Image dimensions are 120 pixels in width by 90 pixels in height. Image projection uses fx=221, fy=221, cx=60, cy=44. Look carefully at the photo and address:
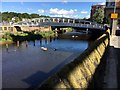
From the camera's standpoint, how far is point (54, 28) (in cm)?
9556

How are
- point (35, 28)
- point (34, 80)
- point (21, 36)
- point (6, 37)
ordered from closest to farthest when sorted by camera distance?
point (34, 80) → point (6, 37) → point (21, 36) → point (35, 28)

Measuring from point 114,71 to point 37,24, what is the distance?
71.7 meters

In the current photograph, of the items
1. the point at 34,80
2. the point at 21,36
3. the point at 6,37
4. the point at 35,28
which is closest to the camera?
the point at 34,80

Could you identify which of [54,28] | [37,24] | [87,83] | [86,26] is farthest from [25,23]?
[87,83]

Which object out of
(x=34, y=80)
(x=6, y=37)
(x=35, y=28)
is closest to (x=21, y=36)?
(x=6, y=37)

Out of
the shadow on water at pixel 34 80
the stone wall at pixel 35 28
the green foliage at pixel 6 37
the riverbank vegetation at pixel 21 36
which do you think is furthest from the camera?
the stone wall at pixel 35 28

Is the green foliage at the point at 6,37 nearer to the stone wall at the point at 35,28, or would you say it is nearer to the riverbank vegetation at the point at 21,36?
the riverbank vegetation at the point at 21,36

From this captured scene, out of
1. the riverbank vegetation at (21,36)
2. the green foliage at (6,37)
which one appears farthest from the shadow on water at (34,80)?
the green foliage at (6,37)

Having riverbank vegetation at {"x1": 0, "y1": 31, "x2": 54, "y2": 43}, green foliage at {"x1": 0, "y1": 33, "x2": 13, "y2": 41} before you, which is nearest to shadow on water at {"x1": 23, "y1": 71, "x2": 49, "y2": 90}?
riverbank vegetation at {"x1": 0, "y1": 31, "x2": 54, "y2": 43}

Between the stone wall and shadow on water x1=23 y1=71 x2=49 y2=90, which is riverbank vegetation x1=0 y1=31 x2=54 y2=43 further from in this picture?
shadow on water x1=23 y1=71 x2=49 y2=90

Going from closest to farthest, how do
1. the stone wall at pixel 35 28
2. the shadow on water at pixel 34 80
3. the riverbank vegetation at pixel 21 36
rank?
the shadow on water at pixel 34 80, the riverbank vegetation at pixel 21 36, the stone wall at pixel 35 28

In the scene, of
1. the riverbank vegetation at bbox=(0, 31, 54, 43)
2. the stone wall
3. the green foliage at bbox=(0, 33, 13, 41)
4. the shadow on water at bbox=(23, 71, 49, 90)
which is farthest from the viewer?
the stone wall

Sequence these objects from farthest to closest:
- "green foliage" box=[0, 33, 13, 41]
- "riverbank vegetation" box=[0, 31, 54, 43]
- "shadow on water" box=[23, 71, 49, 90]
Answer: "riverbank vegetation" box=[0, 31, 54, 43] → "green foliage" box=[0, 33, 13, 41] → "shadow on water" box=[23, 71, 49, 90]

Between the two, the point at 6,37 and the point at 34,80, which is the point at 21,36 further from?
the point at 34,80
